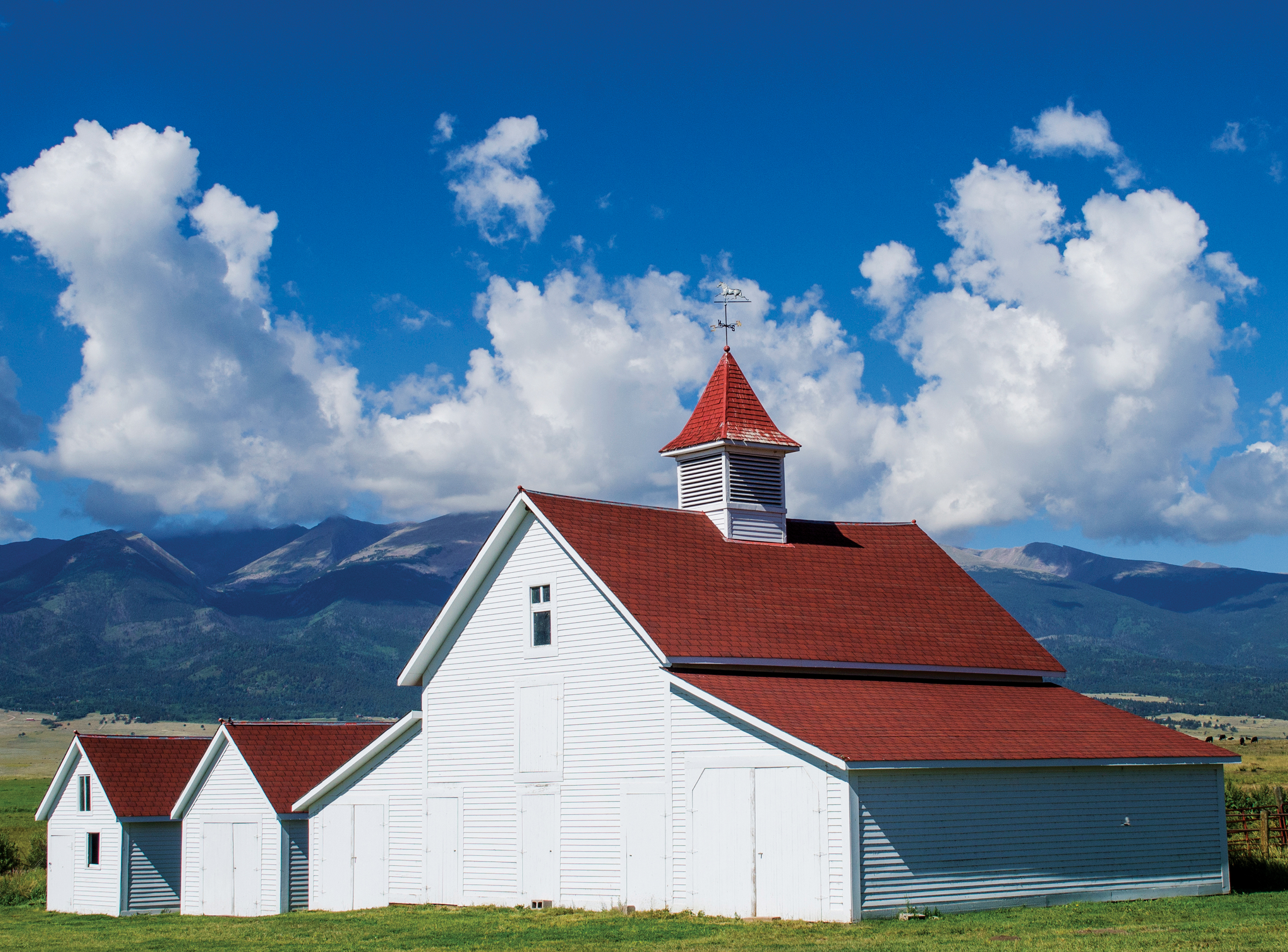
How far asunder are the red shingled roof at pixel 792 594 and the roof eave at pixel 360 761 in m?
6.97

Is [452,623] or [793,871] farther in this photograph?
[452,623]

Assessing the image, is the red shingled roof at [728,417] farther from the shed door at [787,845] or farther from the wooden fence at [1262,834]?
the wooden fence at [1262,834]

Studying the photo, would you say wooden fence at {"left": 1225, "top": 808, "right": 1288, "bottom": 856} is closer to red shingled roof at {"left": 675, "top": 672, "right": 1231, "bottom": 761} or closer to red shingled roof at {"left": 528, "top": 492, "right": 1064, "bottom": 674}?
red shingled roof at {"left": 675, "top": 672, "right": 1231, "bottom": 761}

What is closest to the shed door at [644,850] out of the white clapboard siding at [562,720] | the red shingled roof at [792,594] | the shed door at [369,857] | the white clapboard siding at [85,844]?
the white clapboard siding at [562,720]

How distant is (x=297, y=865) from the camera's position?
1539 inches

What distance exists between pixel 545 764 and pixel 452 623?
472 cm

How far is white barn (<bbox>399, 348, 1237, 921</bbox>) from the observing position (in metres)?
25.2

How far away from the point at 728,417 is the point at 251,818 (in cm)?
1818

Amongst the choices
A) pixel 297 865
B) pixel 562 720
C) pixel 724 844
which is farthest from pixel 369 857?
pixel 724 844

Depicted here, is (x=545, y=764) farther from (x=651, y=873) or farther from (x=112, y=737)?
(x=112, y=737)

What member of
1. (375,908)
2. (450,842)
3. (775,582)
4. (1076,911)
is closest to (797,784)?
(1076,911)

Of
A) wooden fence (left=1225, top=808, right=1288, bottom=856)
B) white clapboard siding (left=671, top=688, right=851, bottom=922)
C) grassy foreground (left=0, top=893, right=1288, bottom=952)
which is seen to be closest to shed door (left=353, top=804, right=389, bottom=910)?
grassy foreground (left=0, top=893, right=1288, bottom=952)

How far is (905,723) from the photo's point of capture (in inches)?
1061

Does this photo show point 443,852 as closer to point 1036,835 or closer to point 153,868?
point 1036,835
